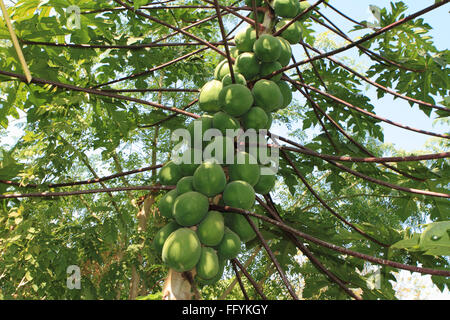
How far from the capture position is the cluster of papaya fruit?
4.95 ft

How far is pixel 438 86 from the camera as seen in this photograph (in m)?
3.21

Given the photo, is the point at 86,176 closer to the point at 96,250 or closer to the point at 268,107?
the point at 96,250

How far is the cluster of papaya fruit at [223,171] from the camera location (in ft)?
4.95

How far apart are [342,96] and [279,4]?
4.37 feet

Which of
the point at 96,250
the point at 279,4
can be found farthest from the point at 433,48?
the point at 96,250

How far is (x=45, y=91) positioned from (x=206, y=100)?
155cm

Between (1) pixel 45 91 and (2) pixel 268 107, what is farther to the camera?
(1) pixel 45 91

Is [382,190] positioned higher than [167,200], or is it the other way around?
[382,190]

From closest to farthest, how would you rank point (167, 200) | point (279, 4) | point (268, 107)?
point (167, 200)
point (268, 107)
point (279, 4)

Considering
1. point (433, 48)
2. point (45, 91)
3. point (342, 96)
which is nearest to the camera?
point (45, 91)

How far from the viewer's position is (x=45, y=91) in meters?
2.82

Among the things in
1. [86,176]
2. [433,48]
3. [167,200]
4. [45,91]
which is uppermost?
[86,176]

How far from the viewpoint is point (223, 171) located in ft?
5.54
